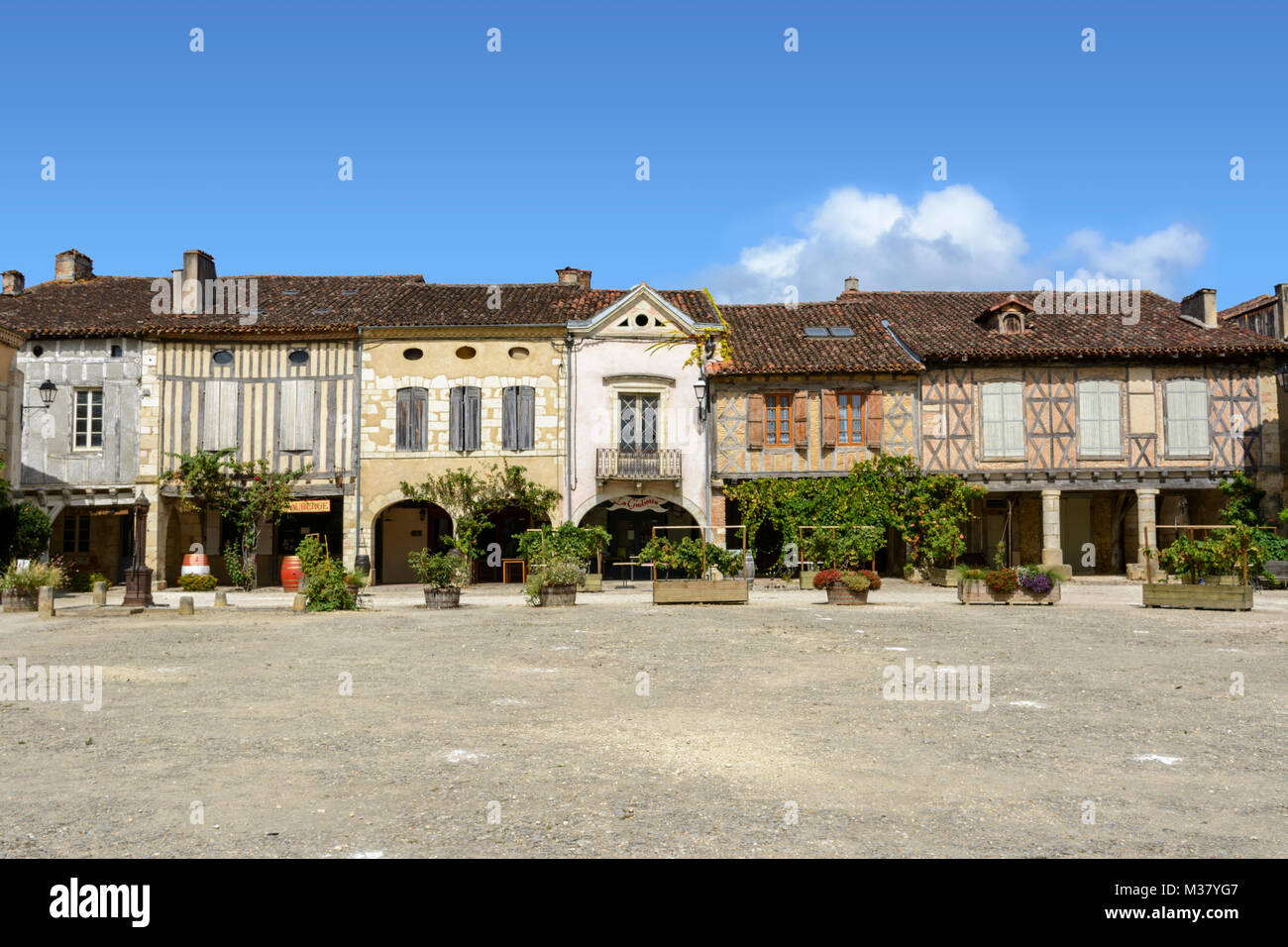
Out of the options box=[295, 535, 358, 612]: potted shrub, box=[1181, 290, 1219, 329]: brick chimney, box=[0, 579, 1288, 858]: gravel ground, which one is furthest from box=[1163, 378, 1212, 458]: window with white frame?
box=[295, 535, 358, 612]: potted shrub

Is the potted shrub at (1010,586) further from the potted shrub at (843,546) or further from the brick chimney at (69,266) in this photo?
the brick chimney at (69,266)

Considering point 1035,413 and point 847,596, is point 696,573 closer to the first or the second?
point 847,596

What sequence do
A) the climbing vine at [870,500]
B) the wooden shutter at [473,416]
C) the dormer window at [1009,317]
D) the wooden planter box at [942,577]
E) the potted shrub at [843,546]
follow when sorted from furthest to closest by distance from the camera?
1. the dormer window at [1009,317]
2. the wooden shutter at [473,416]
3. the climbing vine at [870,500]
4. the wooden planter box at [942,577]
5. the potted shrub at [843,546]

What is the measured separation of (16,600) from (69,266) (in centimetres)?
1534

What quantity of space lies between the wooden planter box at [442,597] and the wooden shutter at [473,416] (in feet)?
26.2

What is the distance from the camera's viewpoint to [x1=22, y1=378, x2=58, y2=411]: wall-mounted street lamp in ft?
79.4

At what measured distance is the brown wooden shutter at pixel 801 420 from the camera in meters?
24.7

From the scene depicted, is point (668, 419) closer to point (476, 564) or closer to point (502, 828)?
point (476, 564)

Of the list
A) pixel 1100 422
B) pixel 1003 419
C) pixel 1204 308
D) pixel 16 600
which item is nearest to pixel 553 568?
pixel 16 600

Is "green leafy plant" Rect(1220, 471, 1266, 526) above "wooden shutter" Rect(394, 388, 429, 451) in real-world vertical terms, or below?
below

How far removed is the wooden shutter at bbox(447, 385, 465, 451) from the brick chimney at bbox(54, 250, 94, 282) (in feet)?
40.6

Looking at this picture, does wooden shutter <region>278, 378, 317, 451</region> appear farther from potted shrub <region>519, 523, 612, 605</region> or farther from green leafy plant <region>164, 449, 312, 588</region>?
potted shrub <region>519, 523, 612, 605</region>

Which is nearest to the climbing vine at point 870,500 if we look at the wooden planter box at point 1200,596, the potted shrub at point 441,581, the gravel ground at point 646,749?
the wooden planter box at point 1200,596

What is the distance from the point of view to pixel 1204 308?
2644 centimetres
